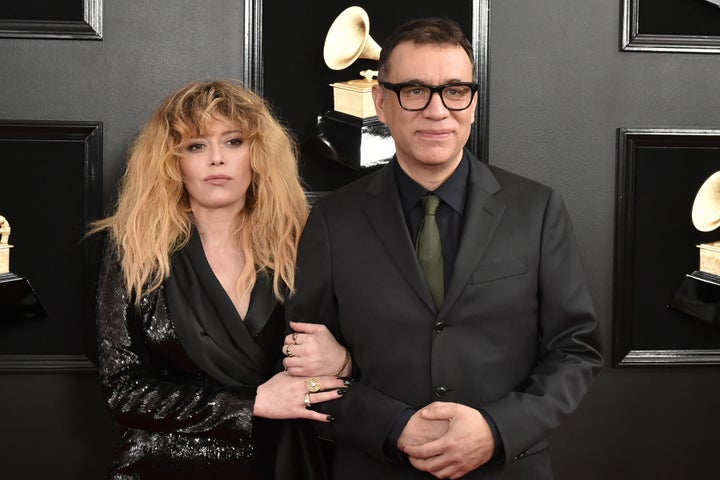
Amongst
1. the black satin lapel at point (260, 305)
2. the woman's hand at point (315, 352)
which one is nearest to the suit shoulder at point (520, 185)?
the woman's hand at point (315, 352)

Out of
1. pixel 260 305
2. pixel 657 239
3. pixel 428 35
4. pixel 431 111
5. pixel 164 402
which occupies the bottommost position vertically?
pixel 164 402

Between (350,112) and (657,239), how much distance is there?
1.12 metres

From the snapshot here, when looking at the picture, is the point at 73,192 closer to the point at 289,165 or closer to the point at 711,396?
the point at 289,165

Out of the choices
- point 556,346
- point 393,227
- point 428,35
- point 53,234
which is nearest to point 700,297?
point 556,346

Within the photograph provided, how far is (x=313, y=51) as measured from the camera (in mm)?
2730

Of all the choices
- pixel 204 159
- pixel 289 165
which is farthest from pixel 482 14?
pixel 204 159

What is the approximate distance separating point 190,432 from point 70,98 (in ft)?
3.81

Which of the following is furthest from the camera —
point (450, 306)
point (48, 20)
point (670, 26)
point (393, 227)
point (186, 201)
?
point (670, 26)

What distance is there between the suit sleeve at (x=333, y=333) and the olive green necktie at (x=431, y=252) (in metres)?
0.23

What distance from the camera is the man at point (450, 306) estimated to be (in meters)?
1.88

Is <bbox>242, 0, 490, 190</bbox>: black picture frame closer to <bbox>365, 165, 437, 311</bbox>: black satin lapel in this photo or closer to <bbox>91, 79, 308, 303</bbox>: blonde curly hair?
<bbox>91, 79, 308, 303</bbox>: blonde curly hair

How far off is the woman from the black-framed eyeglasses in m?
0.49

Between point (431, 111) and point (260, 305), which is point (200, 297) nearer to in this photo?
point (260, 305)

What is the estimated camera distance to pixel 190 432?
2182 mm
